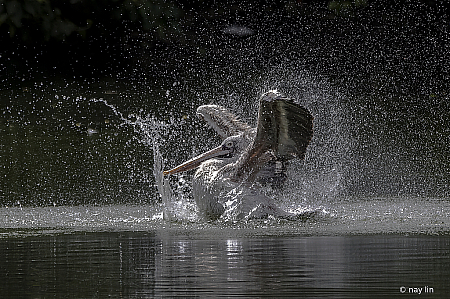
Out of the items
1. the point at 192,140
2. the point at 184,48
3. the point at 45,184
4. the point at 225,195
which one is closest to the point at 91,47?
the point at 184,48

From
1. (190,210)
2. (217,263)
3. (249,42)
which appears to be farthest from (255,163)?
(249,42)

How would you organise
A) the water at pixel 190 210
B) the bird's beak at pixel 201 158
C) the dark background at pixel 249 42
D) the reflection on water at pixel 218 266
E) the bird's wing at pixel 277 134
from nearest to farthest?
1. the reflection on water at pixel 218 266
2. the water at pixel 190 210
3. the bird's wing at pixel 277 134
4. the bird's beak at pixel 201 158
5. the dark background at pixel 249 42

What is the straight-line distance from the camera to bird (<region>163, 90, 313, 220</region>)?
18.6 feet

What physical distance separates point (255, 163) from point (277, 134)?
396 millimetres

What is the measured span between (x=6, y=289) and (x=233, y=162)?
10.0ft

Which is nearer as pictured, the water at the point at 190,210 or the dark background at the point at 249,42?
the water at the point at 190,210

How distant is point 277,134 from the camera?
586 centimetres

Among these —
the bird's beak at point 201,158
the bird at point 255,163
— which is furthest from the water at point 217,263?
the bird's beak at point 201,158

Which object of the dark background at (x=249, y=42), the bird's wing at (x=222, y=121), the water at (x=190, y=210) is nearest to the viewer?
the water at (x=190, y=210)

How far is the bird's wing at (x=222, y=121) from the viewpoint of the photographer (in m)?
6.84

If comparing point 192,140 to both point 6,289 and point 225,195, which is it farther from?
point 6,289

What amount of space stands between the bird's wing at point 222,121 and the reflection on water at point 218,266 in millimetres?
1693

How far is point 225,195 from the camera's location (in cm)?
620

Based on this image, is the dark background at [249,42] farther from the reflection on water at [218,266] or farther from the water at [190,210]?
the reflection on water at [218,266]
